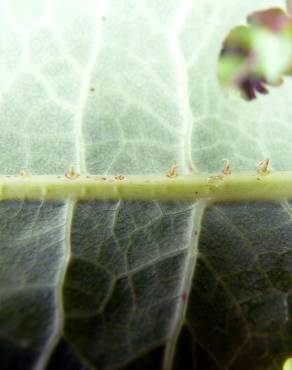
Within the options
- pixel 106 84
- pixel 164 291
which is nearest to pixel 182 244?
pixel 164 291

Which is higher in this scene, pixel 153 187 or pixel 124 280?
pixel 153 187

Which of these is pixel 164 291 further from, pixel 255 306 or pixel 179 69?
pixel 179 69

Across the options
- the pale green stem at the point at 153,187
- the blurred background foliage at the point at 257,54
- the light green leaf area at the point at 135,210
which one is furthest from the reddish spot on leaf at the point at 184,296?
the blurred background foliage at the point at 257,54

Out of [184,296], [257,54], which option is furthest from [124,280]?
[257,54]

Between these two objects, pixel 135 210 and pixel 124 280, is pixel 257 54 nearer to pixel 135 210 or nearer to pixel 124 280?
pixel 135 210

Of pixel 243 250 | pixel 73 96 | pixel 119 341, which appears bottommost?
pixel 119 341

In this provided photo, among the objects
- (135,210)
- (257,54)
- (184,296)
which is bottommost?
(184,296)
